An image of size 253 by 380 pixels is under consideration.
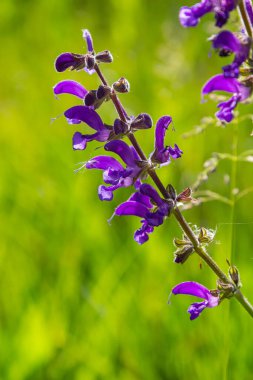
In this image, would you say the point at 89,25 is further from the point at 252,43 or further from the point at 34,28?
the point at 252,43

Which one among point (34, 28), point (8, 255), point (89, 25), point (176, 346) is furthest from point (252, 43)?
point (34, 28)

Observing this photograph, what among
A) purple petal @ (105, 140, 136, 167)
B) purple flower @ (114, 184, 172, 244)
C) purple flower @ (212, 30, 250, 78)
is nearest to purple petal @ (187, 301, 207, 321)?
purple flower @ (114, 184, 172, 244)

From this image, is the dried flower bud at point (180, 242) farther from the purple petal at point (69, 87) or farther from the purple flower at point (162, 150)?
the purple petal at point (69, 87)

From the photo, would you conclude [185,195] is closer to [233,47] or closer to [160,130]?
[160,130]

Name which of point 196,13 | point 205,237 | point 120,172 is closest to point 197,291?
point 205,237

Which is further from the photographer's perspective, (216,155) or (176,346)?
(176,346)

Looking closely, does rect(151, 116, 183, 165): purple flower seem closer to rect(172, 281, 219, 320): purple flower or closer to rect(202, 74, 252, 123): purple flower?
rect(202, 74, 252, 123): purple flower
